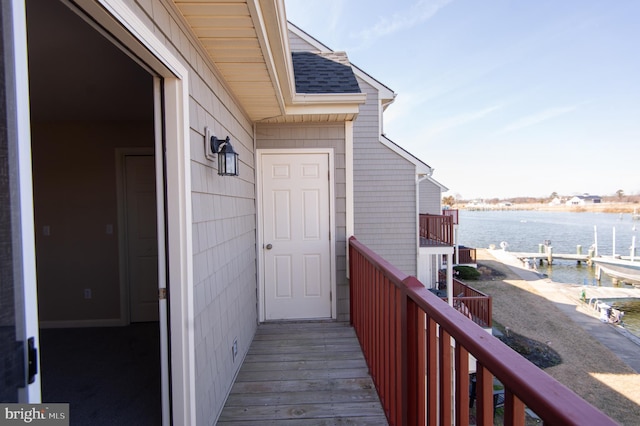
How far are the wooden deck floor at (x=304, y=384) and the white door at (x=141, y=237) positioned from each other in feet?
4.67

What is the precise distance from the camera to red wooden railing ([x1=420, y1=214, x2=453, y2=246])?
24.2 ft

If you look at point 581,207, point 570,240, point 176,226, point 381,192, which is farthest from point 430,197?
point 581,207

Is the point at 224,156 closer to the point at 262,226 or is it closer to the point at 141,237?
the point at 262,226

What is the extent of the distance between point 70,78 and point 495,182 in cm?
5049

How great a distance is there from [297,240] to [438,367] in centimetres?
265

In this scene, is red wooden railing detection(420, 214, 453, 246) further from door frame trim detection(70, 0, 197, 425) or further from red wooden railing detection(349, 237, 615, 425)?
door frame trim detection(70, 0, 197, 425)

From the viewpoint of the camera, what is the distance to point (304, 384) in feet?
7.98

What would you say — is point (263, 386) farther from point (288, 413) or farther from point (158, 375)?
point (158, 375)

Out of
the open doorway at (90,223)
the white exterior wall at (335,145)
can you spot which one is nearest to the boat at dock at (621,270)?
the white exterior wall at (335,145)

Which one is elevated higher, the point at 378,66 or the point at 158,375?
the point at 378,66

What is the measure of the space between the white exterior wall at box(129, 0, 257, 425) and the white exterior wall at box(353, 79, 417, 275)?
178 inches

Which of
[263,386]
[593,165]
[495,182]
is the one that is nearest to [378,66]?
[263,386]

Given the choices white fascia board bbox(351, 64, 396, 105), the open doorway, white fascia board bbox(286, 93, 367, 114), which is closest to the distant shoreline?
white fascia board bbox(351, 64, 396, 105)

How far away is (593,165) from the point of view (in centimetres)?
3481
